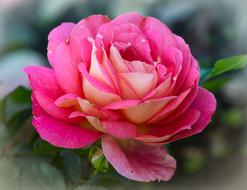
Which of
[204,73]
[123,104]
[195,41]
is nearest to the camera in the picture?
[123,104]

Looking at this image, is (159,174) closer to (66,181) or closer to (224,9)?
(66,181)

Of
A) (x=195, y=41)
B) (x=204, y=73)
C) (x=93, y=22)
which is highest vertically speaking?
(x=93, y=22)

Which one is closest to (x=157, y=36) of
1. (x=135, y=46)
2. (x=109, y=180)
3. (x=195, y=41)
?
(x=135, y=46)

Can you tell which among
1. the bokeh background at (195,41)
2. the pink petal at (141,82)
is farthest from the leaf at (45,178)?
the bokeh background at (195,41)

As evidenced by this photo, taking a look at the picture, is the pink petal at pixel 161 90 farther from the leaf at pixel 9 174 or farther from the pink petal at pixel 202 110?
the leaf at pixel 9 174

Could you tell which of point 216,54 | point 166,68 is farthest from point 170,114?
point 216,54

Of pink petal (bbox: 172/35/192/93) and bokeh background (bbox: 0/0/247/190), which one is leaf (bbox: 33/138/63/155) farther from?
bokeh background (bbox: 0/0/247/190)

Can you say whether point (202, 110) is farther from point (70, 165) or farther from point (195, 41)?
point (195, 41)

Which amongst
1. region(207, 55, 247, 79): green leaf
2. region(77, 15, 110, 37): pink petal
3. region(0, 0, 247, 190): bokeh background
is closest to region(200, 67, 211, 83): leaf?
region(207, 55, 247, 79): green leaf

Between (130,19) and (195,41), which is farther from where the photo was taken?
(195,41)
